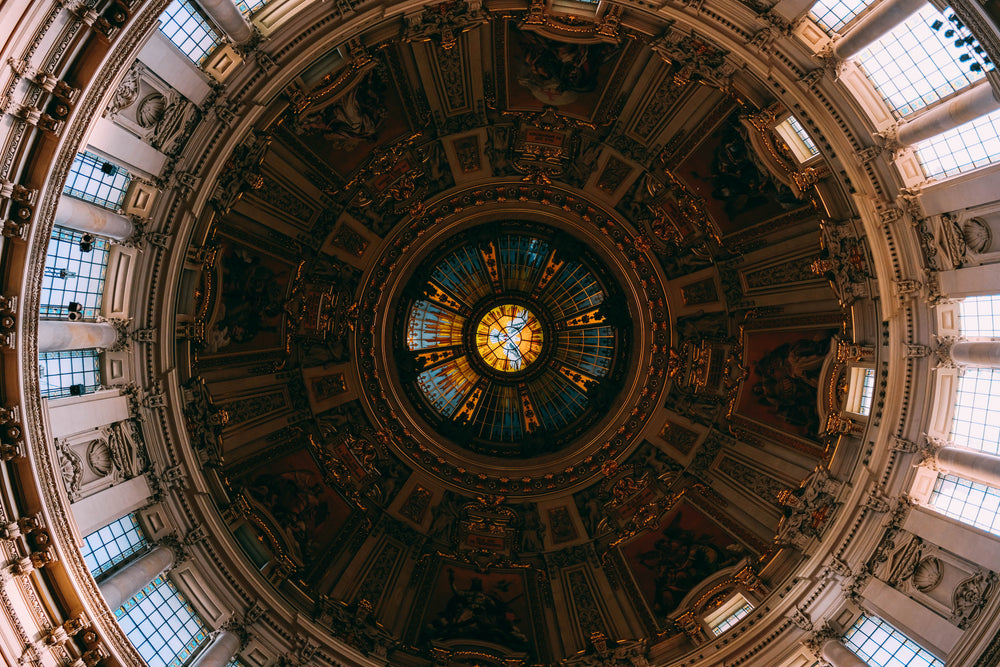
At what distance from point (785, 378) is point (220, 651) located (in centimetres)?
2341

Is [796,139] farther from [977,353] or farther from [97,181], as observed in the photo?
[97,181]

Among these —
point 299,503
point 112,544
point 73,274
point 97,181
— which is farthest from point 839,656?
point 97,181

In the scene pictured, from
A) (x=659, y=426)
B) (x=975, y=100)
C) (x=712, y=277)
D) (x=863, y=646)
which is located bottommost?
(x=863, y=646)

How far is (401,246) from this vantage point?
31.4 metres

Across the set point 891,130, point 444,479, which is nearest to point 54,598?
point 444,479

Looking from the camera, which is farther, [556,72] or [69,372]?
[556,72]

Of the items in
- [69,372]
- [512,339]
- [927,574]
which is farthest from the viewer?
[512,339]

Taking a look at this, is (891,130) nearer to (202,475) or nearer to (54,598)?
(202,475)

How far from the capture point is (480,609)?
2975 cm

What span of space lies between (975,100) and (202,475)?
26.0 metres

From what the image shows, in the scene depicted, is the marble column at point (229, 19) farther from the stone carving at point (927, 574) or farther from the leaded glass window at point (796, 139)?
the stone carving at point (927, 574)

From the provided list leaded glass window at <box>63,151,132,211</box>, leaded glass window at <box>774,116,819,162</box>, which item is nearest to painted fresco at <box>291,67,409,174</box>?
leaded glass window at <box>63,151,132,211</box>

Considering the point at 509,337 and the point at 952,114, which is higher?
the point at 952,114

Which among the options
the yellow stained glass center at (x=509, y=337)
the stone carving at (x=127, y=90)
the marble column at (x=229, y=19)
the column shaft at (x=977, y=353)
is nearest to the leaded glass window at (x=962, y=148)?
the column shaft at (x=977, y=353)
